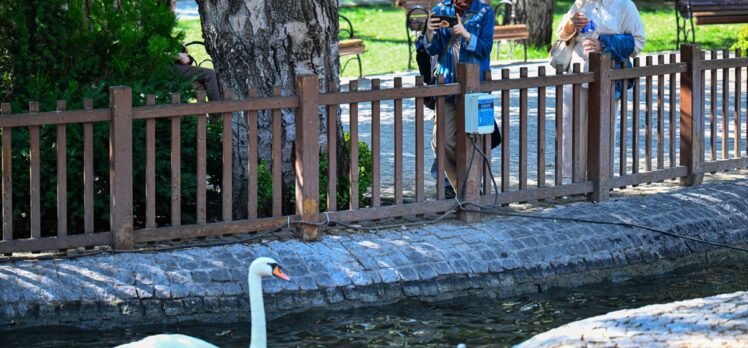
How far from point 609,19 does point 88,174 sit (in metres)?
4.42

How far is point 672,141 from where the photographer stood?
11164 millimetres

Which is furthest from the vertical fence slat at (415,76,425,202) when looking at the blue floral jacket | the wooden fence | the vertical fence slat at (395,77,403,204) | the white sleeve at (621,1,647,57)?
the white sleeve at (621,1,647,57)

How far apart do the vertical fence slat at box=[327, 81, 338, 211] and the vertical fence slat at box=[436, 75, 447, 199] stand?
0.79m

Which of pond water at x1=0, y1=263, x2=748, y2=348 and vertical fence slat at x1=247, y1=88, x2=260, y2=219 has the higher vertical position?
vertical fence slat at x1=247, y1=88, x2=260, y2=219

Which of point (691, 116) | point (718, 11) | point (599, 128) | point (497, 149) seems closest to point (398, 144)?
point (599, 128)

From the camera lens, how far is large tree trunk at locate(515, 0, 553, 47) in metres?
22.4

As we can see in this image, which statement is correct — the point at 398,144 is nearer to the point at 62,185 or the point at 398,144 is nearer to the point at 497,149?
the point at 62,185

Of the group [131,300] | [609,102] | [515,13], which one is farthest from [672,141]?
[515,13]

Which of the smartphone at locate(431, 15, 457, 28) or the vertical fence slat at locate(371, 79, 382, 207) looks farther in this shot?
the smartphone at locate(431, 15, 457, 28)

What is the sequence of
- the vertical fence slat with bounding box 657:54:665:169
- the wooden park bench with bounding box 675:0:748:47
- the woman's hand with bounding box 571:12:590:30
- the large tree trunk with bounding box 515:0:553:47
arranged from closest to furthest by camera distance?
the woman's hand with bounding box 571:12:590:30
the vertical fence slat with bounding box 657:54:665:169
the wooden park bench with bounding box 675:0:748:47
the large tree trunk with bounding box 515:0:553:47

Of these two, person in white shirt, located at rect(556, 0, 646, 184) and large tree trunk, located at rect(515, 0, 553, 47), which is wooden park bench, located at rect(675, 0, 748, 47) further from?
person in white shirt, located at rect(556, 0, 646, 184)

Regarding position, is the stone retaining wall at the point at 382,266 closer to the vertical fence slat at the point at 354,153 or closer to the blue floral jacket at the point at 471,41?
the vertical fence slat at the point at 354,153

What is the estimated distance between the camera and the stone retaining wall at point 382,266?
8242mm

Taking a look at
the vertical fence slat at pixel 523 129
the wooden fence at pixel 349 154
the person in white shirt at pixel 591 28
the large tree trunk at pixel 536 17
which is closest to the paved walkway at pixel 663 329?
the wooden fence at pixel 349 154
